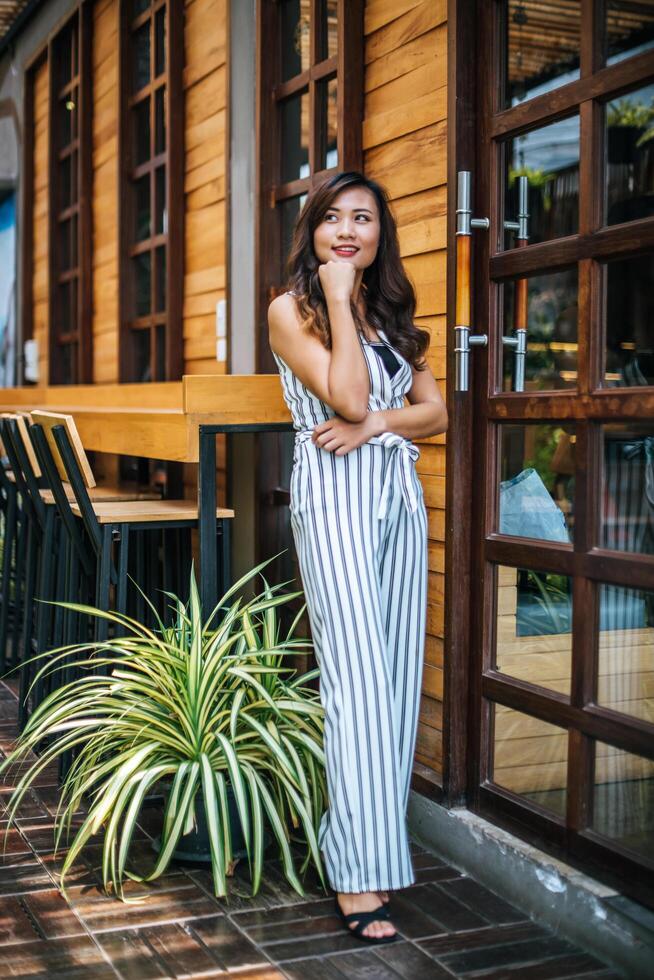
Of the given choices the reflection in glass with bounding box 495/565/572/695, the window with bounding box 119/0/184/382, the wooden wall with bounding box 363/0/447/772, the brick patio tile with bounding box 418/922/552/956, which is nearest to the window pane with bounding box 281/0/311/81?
the wooden wall with bounding box 363/0/447/772

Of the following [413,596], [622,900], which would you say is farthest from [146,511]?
[622,900]

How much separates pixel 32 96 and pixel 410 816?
5.82 m

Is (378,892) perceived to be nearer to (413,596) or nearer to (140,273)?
(413,596)

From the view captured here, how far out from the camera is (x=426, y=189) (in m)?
3.26

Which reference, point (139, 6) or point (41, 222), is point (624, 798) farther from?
point (41, 222)

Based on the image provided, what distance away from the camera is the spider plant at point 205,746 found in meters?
2.87

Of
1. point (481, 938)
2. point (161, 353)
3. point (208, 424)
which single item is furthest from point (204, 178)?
point (481, 938)

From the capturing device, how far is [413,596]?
2863mm

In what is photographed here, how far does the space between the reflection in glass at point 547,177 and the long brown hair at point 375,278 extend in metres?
0.31

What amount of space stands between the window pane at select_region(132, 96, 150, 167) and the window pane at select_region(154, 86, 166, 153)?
0.23 m

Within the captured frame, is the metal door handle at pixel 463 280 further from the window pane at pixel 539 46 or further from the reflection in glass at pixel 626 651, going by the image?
the reflection in glass at pixel 626 651

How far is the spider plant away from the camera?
287 cm

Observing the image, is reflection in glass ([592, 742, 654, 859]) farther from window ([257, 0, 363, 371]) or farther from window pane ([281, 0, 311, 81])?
window pane ([281, 0, 311, 81])

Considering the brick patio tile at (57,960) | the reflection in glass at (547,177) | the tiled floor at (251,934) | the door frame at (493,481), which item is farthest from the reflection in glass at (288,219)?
the brick patio tile at (57,960)
